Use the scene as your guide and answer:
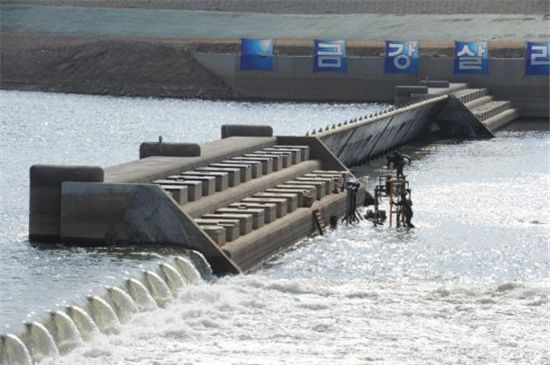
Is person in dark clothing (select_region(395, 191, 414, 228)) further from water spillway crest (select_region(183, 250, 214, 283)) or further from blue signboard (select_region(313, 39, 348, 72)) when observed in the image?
blue signboard (select_region(313, 39, 348, 72))

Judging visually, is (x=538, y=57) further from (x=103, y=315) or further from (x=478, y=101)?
(x=103, y=315)

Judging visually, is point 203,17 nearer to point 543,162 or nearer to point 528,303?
point 543,162

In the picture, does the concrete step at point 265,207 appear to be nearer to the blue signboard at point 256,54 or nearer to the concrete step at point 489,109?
the concrete step at point 489,109

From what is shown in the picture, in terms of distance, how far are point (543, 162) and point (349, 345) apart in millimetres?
47880

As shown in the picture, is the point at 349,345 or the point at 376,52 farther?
the point at 376,52

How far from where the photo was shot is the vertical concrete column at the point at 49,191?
4712cm

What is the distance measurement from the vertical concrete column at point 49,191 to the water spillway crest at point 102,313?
3944mm

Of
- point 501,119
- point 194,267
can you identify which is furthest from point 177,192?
point 501,119

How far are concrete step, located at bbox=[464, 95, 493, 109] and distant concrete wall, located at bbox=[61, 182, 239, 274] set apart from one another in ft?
200

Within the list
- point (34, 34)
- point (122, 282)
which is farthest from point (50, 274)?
point (34, 34)

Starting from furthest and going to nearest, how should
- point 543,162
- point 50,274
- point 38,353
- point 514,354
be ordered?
1. point 543,162
2. point 50,274
3. point 514,354
4. point 38,353

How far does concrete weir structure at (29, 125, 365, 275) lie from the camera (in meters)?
46.6

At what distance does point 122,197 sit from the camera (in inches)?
1843

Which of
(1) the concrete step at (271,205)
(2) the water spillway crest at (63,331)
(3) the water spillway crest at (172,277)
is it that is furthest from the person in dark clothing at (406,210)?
(2) the water spillway crest at (63,331)
